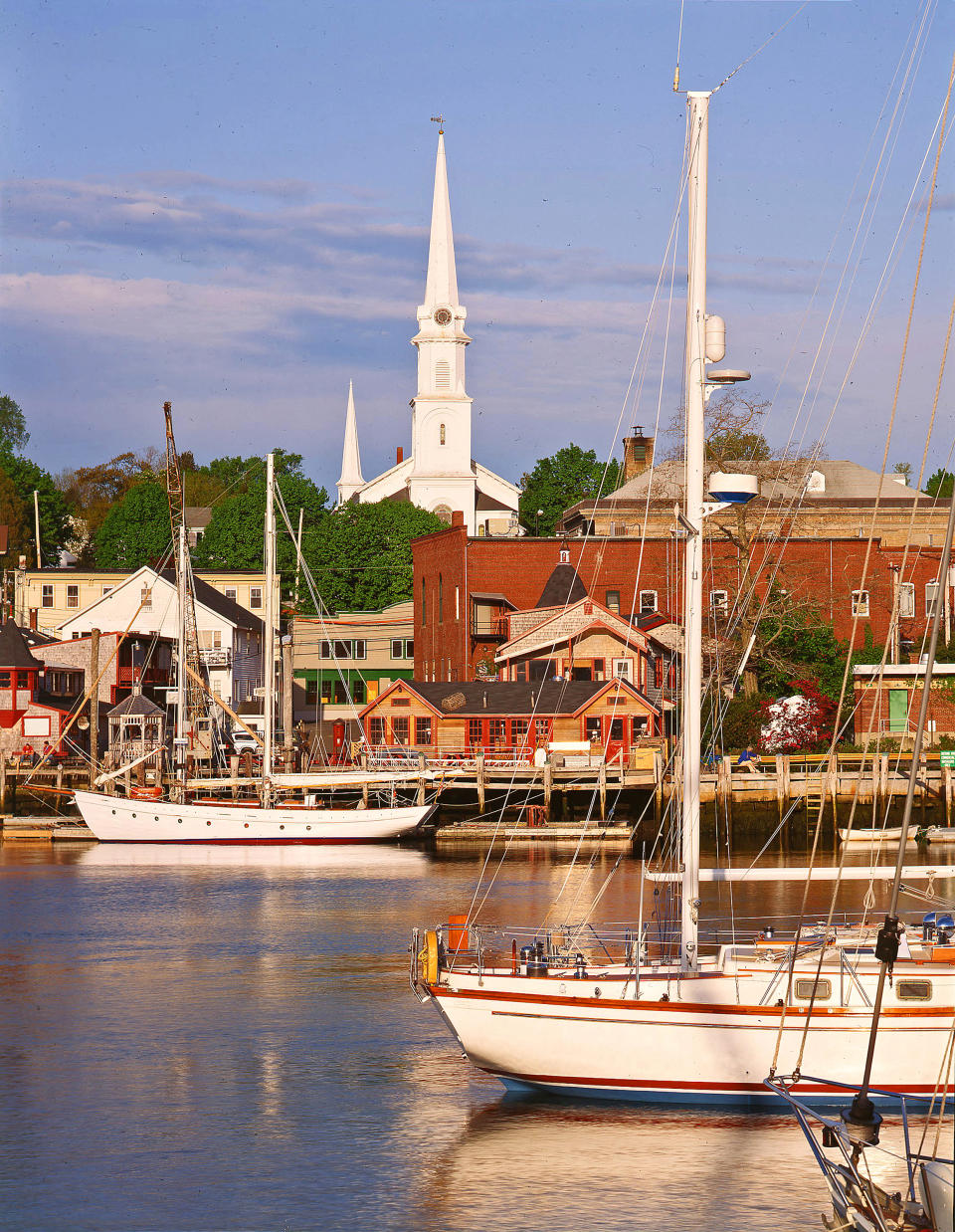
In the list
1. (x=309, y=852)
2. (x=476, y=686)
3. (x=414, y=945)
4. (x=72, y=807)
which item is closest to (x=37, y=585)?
(x=72, y=807)

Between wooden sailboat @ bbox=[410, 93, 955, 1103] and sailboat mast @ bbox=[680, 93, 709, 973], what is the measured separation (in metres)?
0.02

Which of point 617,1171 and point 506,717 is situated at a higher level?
point 506,717

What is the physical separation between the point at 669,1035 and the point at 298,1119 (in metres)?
5.96

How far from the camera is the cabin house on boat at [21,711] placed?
8025 centimetres

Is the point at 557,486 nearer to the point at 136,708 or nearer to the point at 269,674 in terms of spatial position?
the point at 136,708

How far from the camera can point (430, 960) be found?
2241 cm

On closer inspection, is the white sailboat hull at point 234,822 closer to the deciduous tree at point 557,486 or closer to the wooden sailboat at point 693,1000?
the wooden sailboat at point 693,1000

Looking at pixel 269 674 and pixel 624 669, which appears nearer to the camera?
pixel 269 674

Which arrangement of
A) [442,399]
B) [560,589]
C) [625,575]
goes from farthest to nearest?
[442,399], [625,575], [560,589]

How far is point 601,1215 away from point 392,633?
96915 millimetres

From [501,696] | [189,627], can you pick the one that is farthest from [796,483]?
[189,627]

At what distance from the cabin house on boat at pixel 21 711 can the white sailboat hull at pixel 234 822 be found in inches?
637

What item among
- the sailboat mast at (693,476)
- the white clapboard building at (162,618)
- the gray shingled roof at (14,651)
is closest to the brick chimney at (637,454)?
the white clapboard building at (162,618)

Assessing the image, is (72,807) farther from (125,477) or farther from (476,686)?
(125,477)
